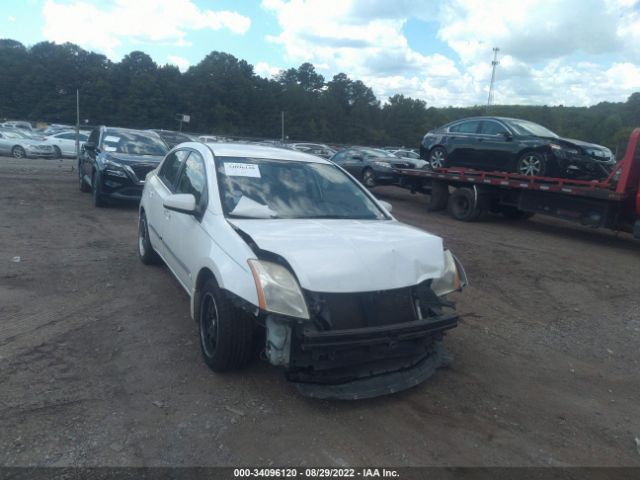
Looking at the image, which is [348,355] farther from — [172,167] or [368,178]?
[368,178]

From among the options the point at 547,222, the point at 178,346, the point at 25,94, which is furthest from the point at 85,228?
the point at 25,94

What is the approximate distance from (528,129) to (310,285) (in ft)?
34.0

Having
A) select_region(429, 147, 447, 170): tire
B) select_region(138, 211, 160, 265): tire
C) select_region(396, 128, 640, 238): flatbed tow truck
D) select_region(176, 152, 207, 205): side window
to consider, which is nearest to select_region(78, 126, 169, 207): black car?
select_region(138, 211, 160, 265): tire

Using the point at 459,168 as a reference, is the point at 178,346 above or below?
below

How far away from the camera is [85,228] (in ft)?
29.8

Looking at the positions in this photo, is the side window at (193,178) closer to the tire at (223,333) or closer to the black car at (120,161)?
the tire at (223,333)

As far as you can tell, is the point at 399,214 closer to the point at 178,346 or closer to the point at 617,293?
the point at 617,293

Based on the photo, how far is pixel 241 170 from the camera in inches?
184

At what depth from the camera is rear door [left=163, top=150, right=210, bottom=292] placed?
430cm

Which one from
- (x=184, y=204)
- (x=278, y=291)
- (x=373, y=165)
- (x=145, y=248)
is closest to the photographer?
(x=278, y=291)

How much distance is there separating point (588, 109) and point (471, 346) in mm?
38055

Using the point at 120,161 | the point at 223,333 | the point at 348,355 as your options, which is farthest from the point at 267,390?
the point at 120,161

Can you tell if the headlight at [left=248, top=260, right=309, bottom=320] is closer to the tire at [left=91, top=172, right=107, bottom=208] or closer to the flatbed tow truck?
the flatbed tow truck

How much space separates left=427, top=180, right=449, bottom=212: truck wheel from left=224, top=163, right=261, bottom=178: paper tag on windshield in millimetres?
10475
